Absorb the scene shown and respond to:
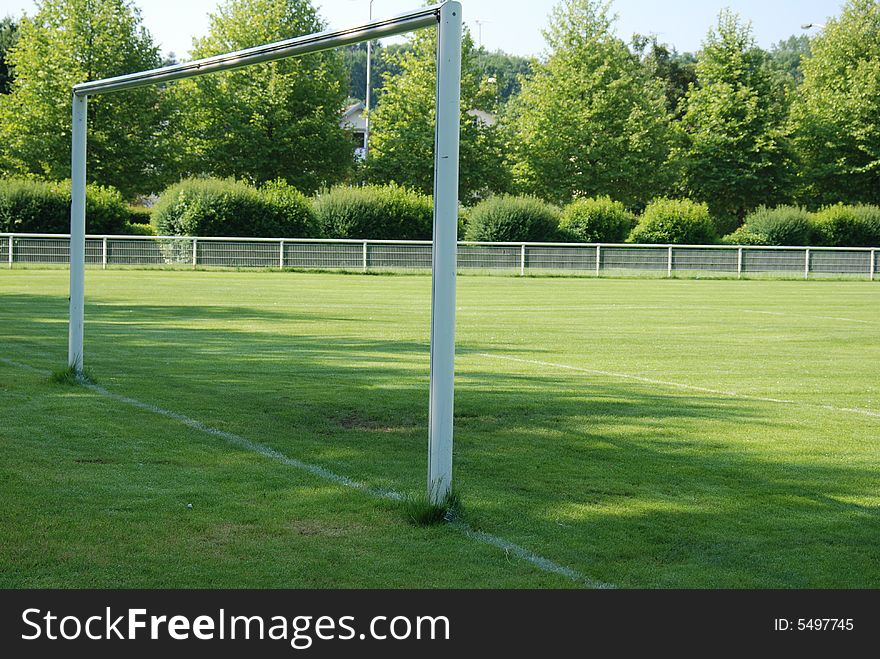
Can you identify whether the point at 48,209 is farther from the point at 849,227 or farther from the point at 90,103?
the point at 849,227

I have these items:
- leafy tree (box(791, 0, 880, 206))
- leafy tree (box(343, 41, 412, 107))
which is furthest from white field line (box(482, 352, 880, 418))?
leafy tree (box(791, 0, 880, 206))

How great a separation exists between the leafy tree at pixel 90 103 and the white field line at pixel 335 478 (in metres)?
36.7

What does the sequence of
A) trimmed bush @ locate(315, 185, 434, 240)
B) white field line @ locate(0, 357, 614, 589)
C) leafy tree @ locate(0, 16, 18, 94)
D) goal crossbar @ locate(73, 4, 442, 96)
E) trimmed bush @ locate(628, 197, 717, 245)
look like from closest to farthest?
white field line @ locate(0, 357, 614, 589) → goal crossbar @ locate(73, 4, 442, 96) → trimmed bush @ locate(315, 185, 434, 240) → trimmed bush @ locate(628, 197, 717, 245) → leafy tree @ locate(0, 16, 18, 94)

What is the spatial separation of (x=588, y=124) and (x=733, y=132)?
8.01 m

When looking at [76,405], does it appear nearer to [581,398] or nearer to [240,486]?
[240,486]

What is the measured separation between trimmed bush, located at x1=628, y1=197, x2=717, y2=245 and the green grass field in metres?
27.7

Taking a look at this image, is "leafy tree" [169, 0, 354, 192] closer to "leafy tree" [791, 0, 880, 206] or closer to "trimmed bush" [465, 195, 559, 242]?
"trimmed bush" [465, 195, 559, 242]

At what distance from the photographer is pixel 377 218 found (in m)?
41.5

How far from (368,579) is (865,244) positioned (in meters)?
47.0

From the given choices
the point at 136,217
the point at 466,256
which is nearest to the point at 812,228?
the point at 466,256

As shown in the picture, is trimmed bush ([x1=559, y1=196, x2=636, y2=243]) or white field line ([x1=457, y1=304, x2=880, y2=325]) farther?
trimmed bush ([x1=559, y1=196, x2=636, y2=243])

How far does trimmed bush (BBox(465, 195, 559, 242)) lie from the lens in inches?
1650
